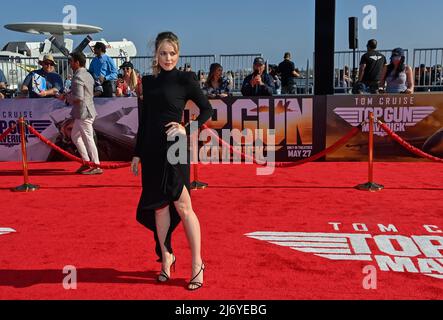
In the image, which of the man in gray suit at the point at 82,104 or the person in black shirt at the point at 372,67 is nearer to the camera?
the man in gray suit at the point at 82,104

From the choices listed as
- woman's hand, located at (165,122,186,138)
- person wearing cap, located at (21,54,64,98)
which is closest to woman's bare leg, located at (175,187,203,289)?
woman's hand, located at (165,122,186,138)

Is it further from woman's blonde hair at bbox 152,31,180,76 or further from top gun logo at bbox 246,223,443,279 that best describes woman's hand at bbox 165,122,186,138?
top gun logo at bbox 246,223,443,279

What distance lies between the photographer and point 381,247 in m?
4.84

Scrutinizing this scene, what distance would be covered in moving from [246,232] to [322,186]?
9.49 ft

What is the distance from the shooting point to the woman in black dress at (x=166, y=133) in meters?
3.69

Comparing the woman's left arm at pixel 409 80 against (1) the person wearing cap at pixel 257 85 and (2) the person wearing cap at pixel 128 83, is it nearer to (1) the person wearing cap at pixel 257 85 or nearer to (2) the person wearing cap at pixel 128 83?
(1) the person wearing cap at pixel 257 85

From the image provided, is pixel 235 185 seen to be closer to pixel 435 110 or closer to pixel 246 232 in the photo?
pixel 246 232

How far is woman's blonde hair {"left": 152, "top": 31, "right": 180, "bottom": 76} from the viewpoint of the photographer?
371 centimetres

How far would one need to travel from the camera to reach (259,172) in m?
9.34

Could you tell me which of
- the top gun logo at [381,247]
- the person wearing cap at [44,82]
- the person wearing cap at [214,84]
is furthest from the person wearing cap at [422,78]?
the person wearing cap at [44,82]

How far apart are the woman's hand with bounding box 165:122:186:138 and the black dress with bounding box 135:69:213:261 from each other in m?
0.04

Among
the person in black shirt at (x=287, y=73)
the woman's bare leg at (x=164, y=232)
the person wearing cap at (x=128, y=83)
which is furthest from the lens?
the person in black shirt at (x=287, y=73)

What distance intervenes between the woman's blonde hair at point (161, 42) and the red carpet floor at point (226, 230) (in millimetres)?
1768
